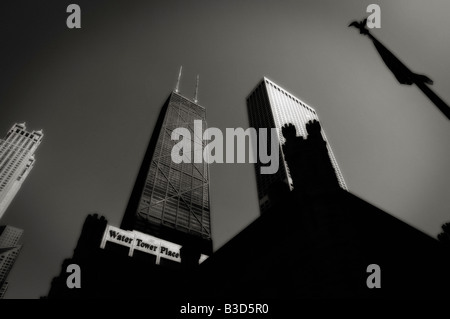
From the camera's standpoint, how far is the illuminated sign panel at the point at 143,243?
3322 inches

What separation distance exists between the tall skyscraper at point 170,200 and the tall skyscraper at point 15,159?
355ft

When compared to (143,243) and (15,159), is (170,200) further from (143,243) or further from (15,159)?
(15,159)

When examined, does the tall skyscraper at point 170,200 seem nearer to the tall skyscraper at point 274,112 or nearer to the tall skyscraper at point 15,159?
the tall skyscraper at point 274,112

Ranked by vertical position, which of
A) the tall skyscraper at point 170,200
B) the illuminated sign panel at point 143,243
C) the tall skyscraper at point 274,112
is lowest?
the illuminated sign panel at point 143,243

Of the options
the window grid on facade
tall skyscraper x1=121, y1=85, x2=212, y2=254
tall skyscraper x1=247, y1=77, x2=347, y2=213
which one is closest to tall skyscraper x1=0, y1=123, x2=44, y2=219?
tall skyscraper x1=121, y1=85, x2=212, y2=254

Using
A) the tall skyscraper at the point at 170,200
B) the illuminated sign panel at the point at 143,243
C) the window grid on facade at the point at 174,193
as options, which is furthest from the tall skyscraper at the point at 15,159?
the illuminated sign panel at the point at 143,243

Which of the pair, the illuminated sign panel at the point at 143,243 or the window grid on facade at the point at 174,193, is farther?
the window grid on facade at the point at 174,193

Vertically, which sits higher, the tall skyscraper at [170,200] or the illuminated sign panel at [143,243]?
the tall skyscraper at [170,200]

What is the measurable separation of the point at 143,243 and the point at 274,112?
277ft

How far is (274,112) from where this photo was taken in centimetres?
13700

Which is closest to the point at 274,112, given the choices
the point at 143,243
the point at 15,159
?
the point at 143,243

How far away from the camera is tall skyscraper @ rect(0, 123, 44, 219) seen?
170125mm
